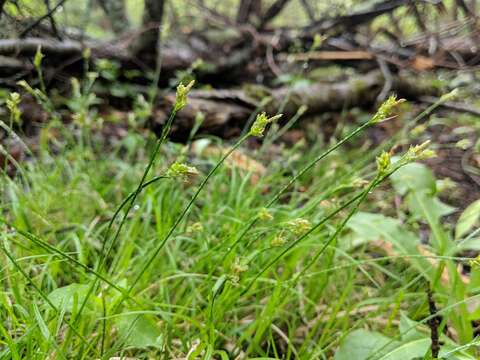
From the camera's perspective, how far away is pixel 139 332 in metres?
0.89

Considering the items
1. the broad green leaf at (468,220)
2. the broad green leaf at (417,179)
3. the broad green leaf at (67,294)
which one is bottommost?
the broad green leaf at (468,220)

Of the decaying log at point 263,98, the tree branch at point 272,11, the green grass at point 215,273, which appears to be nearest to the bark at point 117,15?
the tree branch at point 272,11

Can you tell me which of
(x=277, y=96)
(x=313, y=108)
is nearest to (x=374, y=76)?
(x=313, y=108)

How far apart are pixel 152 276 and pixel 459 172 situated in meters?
1.85

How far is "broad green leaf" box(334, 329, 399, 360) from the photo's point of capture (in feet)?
3.20

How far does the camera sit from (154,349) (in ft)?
3.31

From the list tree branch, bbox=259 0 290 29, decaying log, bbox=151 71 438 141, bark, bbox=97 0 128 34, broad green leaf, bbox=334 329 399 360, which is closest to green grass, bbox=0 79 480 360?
broad green leaf, bbox=334 329 399 360

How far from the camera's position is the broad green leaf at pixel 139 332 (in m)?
0.87

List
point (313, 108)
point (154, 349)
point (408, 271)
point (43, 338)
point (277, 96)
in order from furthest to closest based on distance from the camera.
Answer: point (313, 108) → point (277, 96) → point (408, 271) → point (154, 349) → point (43, 338)

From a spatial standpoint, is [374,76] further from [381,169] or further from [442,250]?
[381,169]

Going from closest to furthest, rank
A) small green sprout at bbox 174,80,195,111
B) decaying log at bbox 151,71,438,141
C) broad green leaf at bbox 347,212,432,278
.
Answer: small green sprout at bbox 174,80,195,111 → broad green leaf at bbox 347,212,432,278 → decaying log at bbox 151,71,438,141

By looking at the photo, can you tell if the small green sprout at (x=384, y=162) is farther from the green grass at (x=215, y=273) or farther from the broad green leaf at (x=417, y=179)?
the broad green leaf at (x=417, y=179)

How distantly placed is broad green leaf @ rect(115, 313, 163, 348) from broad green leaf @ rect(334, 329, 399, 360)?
45cm

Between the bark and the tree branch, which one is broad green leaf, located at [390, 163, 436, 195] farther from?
the bark
